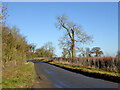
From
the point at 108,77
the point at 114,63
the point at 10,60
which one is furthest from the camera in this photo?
the point at 10,60

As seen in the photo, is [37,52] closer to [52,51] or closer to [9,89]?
[52,51]

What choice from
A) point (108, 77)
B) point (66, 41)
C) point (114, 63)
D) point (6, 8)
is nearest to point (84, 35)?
point (66, 41)

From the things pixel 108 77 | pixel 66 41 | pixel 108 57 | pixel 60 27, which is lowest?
pixel 108 77

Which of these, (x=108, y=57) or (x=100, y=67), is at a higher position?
(x=108, y=57)

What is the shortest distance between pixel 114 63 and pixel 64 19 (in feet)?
87.9

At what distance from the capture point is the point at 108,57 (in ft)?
62.6

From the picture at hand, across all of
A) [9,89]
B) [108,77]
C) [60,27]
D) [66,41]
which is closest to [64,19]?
[60,27]

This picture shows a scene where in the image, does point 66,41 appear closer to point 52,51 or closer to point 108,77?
point 108,77

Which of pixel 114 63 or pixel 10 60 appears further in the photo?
pixel 10 60

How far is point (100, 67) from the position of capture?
20.3 m

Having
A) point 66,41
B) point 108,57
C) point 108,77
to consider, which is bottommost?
point 108,77

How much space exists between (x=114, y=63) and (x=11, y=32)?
17340mm

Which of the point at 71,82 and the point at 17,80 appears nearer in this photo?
the point at 71,82

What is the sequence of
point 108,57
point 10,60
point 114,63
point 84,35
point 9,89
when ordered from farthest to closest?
1. point 84,35
2. point 10,60
3. point 108,57
4. point 114,63
5. point 9,89
